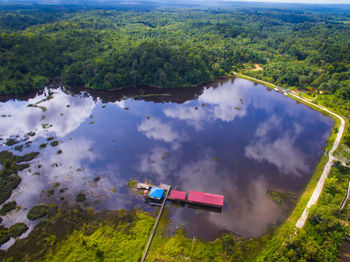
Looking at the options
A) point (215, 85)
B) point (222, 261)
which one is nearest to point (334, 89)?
point (215, 85)

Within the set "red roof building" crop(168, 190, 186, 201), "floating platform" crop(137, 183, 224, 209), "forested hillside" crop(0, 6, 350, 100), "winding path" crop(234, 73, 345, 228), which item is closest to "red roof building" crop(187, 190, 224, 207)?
"floating platform" crop(137, 183, 224, 209)

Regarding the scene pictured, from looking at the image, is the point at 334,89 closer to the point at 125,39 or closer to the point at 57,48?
the point at 125,39

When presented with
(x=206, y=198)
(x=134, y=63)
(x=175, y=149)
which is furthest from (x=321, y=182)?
(x=134, y=63)

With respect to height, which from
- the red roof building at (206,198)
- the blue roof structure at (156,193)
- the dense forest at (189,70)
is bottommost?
the red roof building at (206,198)

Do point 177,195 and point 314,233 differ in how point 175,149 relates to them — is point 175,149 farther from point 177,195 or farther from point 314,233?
point 314,233

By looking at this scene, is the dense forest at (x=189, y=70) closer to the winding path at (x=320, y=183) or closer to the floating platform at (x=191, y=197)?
the winding path at (x=320, y=183)

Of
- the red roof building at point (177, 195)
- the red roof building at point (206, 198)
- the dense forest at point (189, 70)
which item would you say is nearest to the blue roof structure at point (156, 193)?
the red roof building at point (177, 195)

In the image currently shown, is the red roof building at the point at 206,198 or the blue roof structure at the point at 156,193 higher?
the blue roof structure at the point at 156,193
